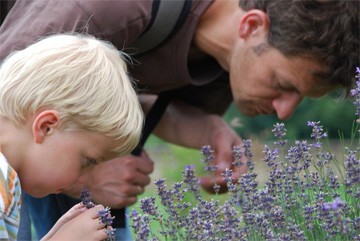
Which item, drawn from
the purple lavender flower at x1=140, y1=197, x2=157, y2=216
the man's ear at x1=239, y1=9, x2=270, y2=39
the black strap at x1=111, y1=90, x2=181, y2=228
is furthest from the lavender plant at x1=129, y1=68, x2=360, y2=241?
the black strap at x1=111, y1=90, x2=181, y2=228

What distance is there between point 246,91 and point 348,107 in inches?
266

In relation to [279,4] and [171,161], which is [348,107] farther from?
[279,4]

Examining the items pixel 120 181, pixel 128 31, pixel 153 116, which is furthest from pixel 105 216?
pixel 153 116

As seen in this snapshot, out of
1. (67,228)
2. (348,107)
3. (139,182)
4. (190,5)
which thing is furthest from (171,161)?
(67,228)

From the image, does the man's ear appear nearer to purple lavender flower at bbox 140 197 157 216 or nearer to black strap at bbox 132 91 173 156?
black strap at bbox 132 91 173 156

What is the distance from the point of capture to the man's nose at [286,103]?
3.77 m

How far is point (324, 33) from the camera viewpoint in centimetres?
360

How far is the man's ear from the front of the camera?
373 centimetres

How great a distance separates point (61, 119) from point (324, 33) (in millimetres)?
1370

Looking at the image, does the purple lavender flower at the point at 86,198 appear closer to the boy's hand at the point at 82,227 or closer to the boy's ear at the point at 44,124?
the boy's hand at the point at 82,227

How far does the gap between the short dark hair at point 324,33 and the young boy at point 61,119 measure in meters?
1.11

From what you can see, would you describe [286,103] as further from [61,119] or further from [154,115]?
[61,119]

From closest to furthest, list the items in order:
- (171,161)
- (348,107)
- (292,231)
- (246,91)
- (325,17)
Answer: (292,231) → (325,17) → (246,91) → (171,161) → (348,107)

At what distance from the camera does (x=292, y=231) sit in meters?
2.42
